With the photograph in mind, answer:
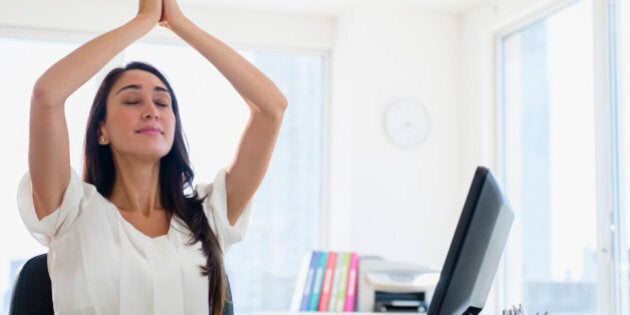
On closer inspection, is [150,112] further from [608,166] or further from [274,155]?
[274,155]

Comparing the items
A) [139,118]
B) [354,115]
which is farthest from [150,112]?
[354,115]

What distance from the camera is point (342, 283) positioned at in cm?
323

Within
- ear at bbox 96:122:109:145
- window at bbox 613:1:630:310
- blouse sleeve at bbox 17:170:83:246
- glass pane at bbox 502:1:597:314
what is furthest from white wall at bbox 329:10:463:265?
blouse sleeve at bbox 17:170:83:246

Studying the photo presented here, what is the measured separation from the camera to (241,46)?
16.5ft

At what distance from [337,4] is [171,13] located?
10.6ft

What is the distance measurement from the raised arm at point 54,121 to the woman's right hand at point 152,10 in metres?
0.12

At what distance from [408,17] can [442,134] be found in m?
0.74

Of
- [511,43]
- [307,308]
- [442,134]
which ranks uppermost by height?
[511,43]

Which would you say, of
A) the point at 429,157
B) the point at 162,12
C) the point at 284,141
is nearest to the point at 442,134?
the point at 429,157

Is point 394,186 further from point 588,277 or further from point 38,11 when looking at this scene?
point 38,11

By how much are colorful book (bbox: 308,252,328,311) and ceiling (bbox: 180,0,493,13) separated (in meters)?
1.90

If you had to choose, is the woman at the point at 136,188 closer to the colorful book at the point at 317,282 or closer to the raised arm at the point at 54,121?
the raised arm at the point at 54,121

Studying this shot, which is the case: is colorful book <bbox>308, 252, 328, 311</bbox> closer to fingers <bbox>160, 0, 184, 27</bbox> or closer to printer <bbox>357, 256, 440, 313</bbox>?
printer <bbox>357, 256, 440, 313</bbox>

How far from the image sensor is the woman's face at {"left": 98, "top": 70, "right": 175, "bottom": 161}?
1630 mm
